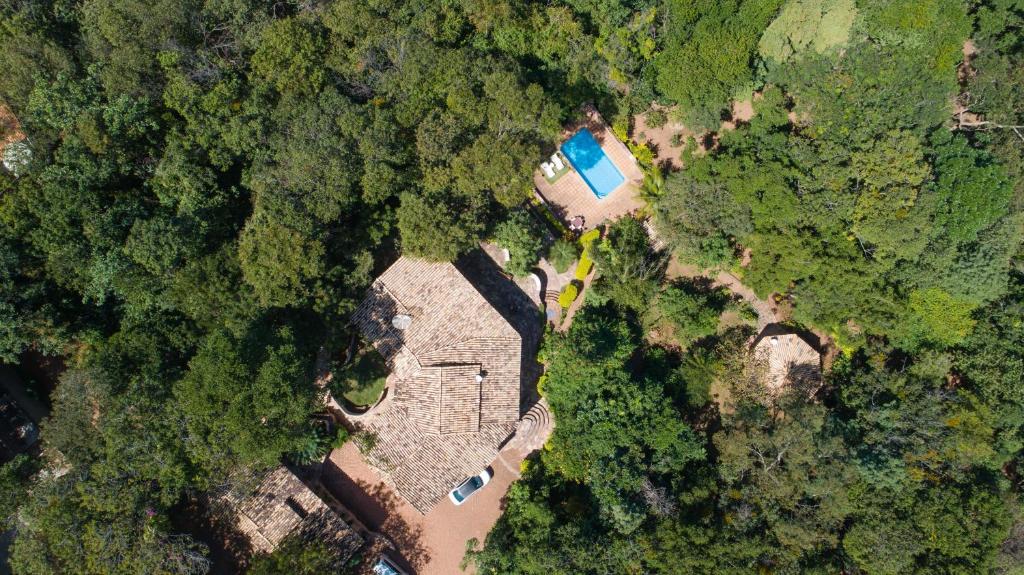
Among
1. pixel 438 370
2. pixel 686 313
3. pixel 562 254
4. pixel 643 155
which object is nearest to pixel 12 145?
pixel 438 370

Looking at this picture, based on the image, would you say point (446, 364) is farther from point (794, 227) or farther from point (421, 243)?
point (794, 227)

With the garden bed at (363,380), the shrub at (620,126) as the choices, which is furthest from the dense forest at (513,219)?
the shrub at (620,126)

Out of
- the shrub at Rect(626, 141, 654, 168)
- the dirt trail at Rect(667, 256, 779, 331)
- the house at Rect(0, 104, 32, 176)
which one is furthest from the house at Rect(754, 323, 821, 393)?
the house at Rect(0, 104, 32, 176)

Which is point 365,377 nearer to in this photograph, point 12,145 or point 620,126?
point 620,126

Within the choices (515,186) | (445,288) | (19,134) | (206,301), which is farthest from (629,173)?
(19,134)

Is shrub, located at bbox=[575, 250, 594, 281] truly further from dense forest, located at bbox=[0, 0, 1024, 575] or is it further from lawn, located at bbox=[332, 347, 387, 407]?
lawn, located at bbox=[332, 347, 387, 407]
